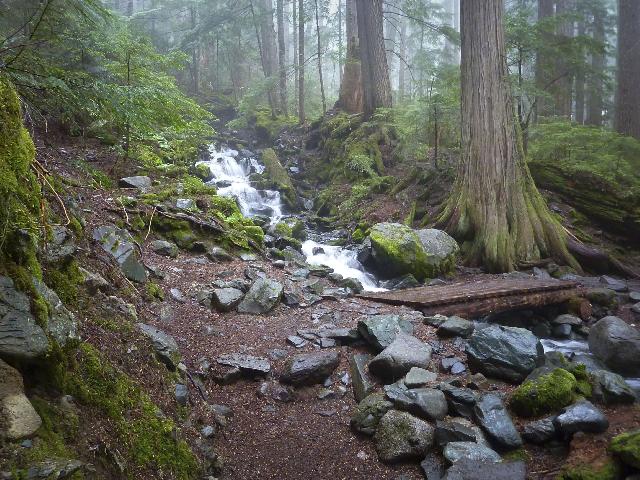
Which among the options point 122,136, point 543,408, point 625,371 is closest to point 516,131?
point 625,371

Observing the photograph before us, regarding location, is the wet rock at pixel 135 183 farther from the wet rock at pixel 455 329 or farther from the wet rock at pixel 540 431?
the wet rock at pixel 540 431

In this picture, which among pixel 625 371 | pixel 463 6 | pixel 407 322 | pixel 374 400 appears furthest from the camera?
pixel 463 6

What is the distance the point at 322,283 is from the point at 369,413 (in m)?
3.77

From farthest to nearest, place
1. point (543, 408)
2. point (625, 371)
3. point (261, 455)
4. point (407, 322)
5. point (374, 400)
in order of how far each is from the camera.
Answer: point (407, 322) → point (625, 371) → point (374, 400) → point (543, 408) → point (261, 455)

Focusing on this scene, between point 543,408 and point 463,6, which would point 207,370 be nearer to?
point 543,408

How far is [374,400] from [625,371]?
315 cm

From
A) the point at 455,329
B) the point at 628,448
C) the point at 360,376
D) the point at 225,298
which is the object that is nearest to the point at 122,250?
the point at 225,298

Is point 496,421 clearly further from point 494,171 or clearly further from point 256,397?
point 494,171

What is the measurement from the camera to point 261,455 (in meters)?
3.60

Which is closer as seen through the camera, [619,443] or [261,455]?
[619,443]

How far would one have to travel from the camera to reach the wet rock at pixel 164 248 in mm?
6809

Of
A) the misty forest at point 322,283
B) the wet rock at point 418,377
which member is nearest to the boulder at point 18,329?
the misty forest at point 322,283

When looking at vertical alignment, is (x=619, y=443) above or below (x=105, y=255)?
below

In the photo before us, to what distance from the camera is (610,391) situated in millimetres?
4008
